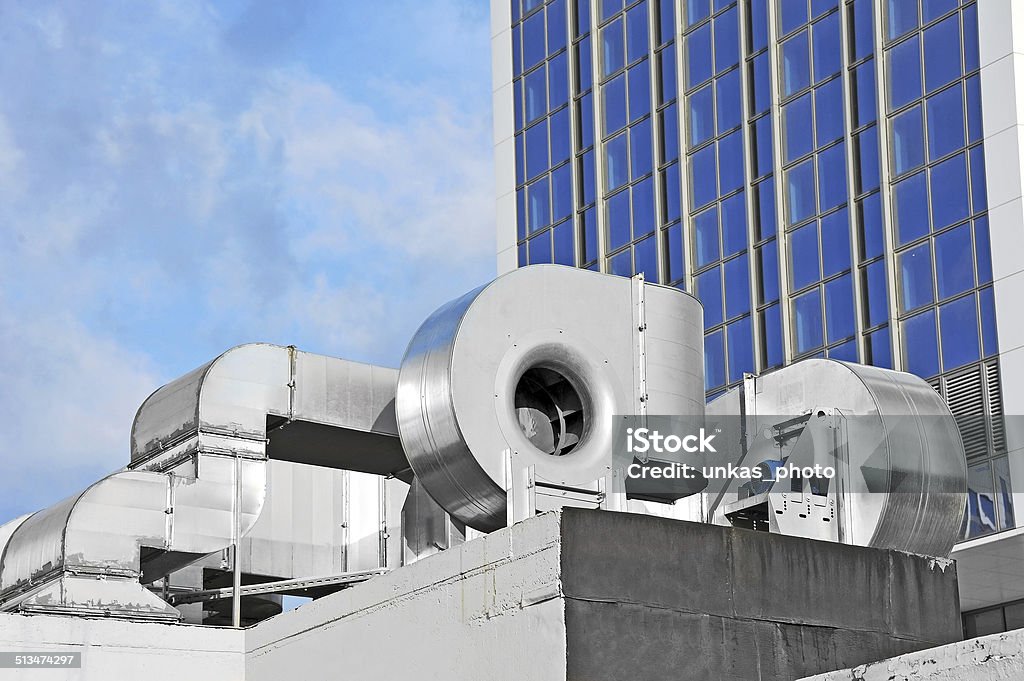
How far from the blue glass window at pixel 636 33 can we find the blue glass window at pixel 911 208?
37.5 feet

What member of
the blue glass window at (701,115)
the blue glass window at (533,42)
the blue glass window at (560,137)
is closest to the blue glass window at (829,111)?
the blue glass window at (701,115)

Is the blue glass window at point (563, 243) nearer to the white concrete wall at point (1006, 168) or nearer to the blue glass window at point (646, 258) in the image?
the blue glass window at point (646, 258)

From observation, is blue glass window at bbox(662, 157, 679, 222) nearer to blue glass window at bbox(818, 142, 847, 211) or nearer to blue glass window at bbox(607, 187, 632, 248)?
blue glass window at bbox(607, 187, 632, 248)

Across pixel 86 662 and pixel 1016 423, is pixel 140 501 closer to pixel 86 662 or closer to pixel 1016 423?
pixel 86 662

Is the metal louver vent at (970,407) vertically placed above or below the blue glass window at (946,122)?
below

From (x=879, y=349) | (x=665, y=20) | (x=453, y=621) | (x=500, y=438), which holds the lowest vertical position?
(x=453, y=621)

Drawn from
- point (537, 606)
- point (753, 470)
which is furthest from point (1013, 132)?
point (537, 606)

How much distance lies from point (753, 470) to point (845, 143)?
79.8 feet

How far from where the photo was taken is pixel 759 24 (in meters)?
42.2

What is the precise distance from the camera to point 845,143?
128 feet

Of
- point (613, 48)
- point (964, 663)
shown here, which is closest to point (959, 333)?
point (613, 48)

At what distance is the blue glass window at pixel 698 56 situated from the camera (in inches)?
1736

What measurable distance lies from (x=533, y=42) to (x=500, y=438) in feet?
117

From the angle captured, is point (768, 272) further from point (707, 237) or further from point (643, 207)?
point (643, 207)
